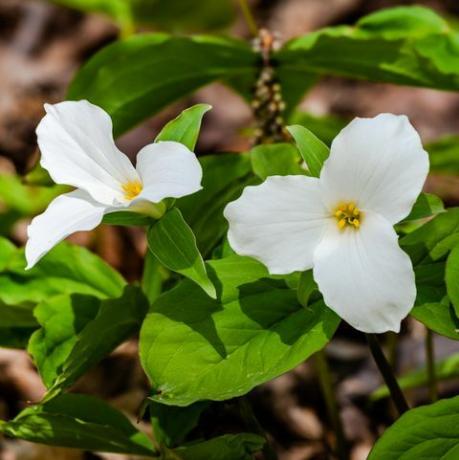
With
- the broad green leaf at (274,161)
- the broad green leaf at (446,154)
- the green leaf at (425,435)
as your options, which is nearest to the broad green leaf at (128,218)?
the broad green leaf at (274,161)

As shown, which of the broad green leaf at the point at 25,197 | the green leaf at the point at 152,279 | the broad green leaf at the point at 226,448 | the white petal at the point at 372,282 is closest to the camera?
the white petal at the point at 372,282

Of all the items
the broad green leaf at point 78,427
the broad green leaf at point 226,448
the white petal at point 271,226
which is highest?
the white petal at point 271,226

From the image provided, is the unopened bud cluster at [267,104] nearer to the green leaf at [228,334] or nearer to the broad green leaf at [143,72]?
the broad green leaf at [143,72]

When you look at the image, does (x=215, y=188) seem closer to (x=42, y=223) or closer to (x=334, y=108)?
(x=42, y=223)

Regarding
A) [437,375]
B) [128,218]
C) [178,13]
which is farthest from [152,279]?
[178,13]

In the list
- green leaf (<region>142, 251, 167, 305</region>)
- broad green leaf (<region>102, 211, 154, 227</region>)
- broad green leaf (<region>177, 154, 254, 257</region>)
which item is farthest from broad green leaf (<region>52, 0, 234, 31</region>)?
broad green leaf (<region>102, 211, 154, 227</region>)

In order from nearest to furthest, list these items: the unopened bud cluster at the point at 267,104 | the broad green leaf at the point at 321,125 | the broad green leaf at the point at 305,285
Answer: the broad green leaf at the point at 305,285 < the unopened bud cluster at the point at 267,104 < the broad green leaf at the point at 321,125

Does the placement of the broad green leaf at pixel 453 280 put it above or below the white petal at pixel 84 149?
below
